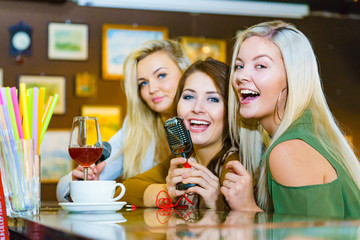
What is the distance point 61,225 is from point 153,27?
4571 mm

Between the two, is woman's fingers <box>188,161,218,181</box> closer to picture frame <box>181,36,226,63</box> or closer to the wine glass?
the wine glass

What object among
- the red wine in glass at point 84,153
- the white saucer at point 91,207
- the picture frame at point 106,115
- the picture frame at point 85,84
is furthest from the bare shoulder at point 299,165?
the picture frame at point 85,84

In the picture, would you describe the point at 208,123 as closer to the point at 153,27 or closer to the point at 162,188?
the point at 162,188

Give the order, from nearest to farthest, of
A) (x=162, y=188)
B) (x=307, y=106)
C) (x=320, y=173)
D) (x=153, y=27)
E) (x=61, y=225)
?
1. (x=61, y=225)
2. (x=320, y=173)
3. (x=307, y=106)
4. (x=162, y=188)
5. (x=153, y=27)

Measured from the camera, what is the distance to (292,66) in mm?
1825

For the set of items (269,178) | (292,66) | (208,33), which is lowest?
(269,178)

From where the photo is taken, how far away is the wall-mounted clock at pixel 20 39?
5.20 meters

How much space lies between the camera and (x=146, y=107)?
3273 mm

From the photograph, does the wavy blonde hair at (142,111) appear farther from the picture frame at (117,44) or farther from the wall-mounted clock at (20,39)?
the wall-mounted clock at (20,39)

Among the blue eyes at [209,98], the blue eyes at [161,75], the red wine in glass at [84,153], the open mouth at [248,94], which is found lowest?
the red wine in glass at [84,153]

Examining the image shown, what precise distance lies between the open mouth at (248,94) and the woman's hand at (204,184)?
→ 0.31 meters

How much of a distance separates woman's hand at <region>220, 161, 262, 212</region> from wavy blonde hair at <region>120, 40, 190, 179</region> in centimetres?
139

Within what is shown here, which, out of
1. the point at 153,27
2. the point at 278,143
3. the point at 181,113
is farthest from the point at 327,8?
the point at 278,143

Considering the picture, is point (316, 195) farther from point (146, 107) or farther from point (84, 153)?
point (146, 107)
